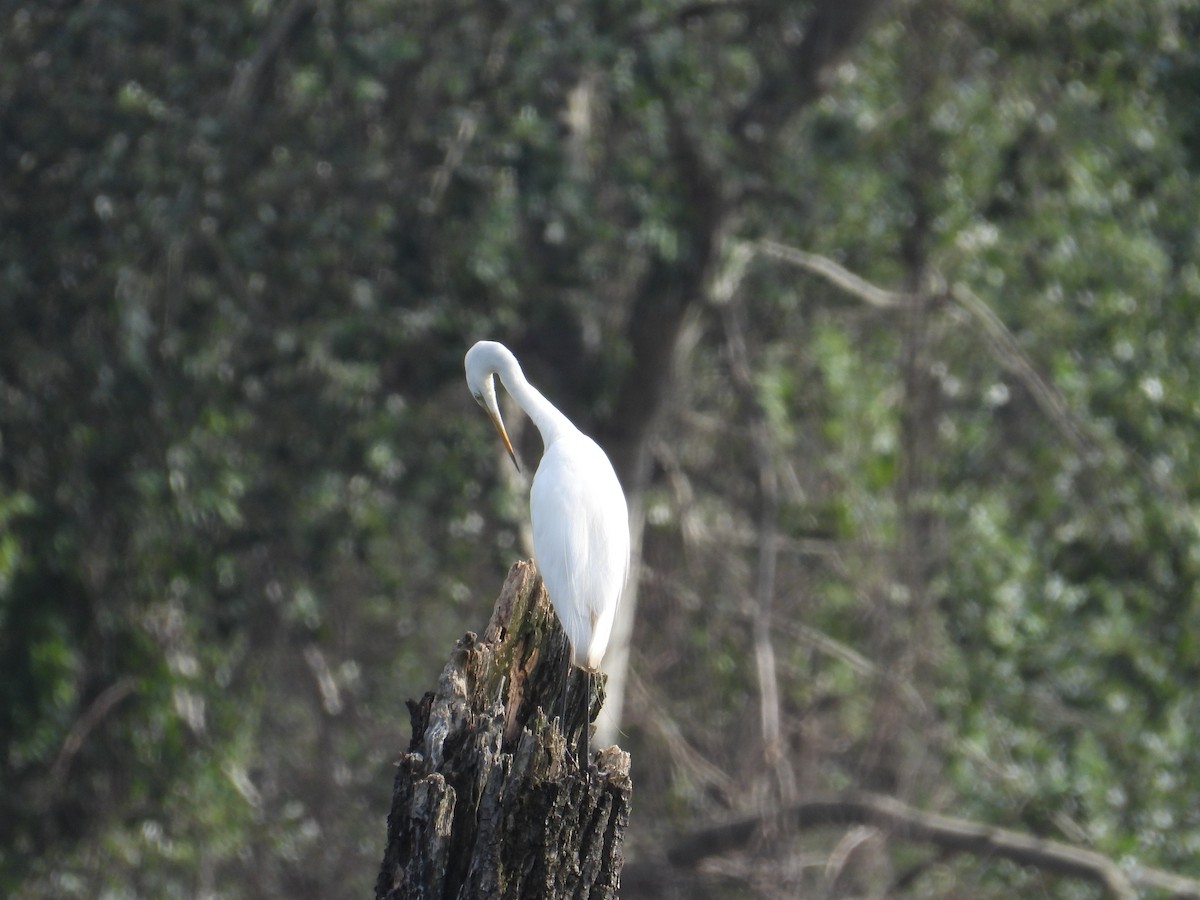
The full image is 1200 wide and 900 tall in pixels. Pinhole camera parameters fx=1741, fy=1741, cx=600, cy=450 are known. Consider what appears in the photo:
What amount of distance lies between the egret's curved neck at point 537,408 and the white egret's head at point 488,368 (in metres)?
0.02

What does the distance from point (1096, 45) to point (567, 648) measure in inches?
168

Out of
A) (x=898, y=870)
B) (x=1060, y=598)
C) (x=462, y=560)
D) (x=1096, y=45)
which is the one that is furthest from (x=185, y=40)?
(x=898, y=870)

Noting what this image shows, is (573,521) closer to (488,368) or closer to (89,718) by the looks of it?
(488,368)

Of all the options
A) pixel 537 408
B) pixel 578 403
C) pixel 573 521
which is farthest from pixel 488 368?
pixel 578 403

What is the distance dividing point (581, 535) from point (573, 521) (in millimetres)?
46

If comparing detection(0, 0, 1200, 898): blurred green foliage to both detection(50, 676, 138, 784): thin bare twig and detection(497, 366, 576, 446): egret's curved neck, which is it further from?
detection(497, 366, 576, 446): egret's curved neck

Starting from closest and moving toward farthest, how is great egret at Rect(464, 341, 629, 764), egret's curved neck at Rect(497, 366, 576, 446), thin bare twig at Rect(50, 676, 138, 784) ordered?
great egret at Rect(464, 341, 629, 764), egret's curved neck at Rect(497, 366, 576, 446), thin bare twig at Rect(50, 676, 138, 784)

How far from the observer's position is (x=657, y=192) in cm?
619

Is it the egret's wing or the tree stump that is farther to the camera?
the egret's wing

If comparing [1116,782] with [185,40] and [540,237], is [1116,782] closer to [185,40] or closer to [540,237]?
[540,237]

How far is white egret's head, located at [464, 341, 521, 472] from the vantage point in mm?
4570

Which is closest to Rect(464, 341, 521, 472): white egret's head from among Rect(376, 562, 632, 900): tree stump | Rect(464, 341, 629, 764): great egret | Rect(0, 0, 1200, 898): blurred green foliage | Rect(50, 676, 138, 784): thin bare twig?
Rect(464, 341, 629, 764): great egret

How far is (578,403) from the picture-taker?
684 centimetres

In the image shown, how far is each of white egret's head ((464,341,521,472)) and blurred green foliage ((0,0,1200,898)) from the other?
1.17 m
